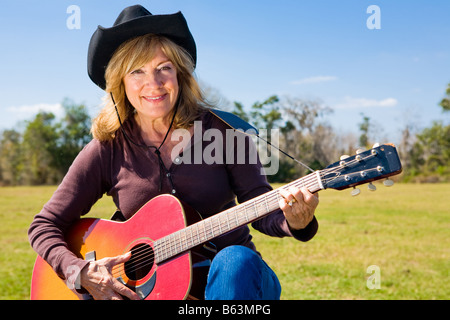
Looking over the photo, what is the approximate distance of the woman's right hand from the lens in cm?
205

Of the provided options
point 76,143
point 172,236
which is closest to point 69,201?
point 172,236

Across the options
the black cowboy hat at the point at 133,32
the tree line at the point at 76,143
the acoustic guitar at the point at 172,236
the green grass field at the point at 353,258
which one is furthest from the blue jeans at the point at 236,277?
the tree line at the point at 76,143

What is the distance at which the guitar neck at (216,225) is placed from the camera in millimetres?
1958

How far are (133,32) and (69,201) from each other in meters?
1.00

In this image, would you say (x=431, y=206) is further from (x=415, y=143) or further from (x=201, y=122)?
(x=415, y=143)

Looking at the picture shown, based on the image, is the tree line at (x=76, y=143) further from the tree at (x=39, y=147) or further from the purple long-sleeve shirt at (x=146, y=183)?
the purple long-sleeve shirt at (x=146, y=183)

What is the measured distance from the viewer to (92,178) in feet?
7.77

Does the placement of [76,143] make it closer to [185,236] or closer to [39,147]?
[39,147]

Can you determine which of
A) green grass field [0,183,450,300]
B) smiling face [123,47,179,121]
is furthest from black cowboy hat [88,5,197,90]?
green grass field [0,183,450,300]

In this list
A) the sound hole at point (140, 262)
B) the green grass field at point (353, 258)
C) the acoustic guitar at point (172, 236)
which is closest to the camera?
the acoustic guitar at point (172, 236)

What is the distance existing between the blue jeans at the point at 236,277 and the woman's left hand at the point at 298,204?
0.94 feet

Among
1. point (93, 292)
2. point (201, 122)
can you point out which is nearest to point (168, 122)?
point (201, 122)

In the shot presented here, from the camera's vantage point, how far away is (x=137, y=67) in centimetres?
229
